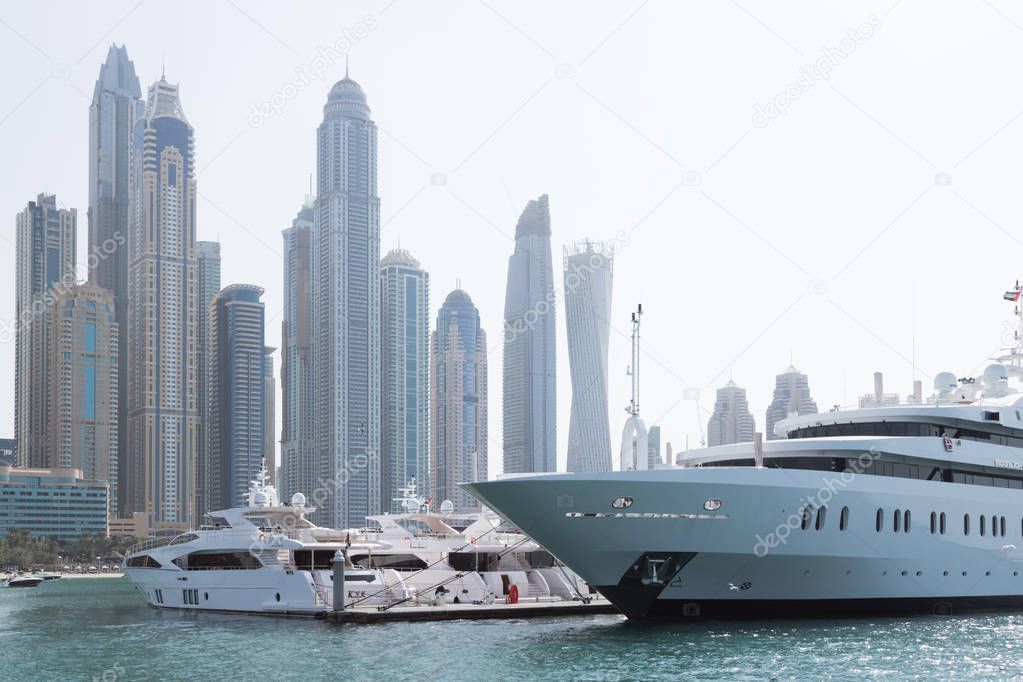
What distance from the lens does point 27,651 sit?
38.3 meters

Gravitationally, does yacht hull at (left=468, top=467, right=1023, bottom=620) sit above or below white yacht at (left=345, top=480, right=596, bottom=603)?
above

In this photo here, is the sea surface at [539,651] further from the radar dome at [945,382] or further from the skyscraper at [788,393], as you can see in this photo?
the skyscraper at [788,393]

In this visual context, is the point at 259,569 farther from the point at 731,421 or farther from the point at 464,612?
the point at 731,421

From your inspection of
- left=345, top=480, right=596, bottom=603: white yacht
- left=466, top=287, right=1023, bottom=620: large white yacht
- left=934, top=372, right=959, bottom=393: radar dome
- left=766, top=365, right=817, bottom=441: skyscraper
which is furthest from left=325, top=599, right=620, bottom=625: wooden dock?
left=766, top=365, right=817, bottom=441: skyscraper

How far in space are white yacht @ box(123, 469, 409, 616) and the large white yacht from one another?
14334mm

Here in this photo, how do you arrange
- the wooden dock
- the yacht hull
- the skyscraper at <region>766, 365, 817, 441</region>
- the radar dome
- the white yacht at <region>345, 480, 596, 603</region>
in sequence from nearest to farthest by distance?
the yacht hull
the wooden dock
the radar dome
the white yacht at <region>345, 480, 596, 603</region>
the skyscraper at <region>766, 365, 817, 441</region>

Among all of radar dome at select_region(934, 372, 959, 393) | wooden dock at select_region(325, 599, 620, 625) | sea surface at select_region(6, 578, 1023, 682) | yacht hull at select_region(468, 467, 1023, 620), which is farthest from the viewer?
radar dome at select_region(934, 372, 959, 393)

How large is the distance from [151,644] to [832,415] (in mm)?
24741

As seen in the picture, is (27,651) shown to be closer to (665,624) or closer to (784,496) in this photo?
(665,624)

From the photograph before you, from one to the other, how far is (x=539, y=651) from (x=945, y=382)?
22803mm

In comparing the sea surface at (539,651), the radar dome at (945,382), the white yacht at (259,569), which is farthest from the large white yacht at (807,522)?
the white yacht at (259,569)

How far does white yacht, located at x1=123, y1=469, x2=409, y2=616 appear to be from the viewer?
4819 cm

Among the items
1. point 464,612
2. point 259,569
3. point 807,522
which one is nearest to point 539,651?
point 807,522

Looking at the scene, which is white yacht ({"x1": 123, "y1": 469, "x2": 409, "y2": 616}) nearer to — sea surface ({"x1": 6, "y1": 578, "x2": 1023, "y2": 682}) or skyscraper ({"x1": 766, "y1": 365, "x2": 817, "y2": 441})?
sea surface ({"x1": 6, "y1": 578, "x2": 1023, "y2": 682})
